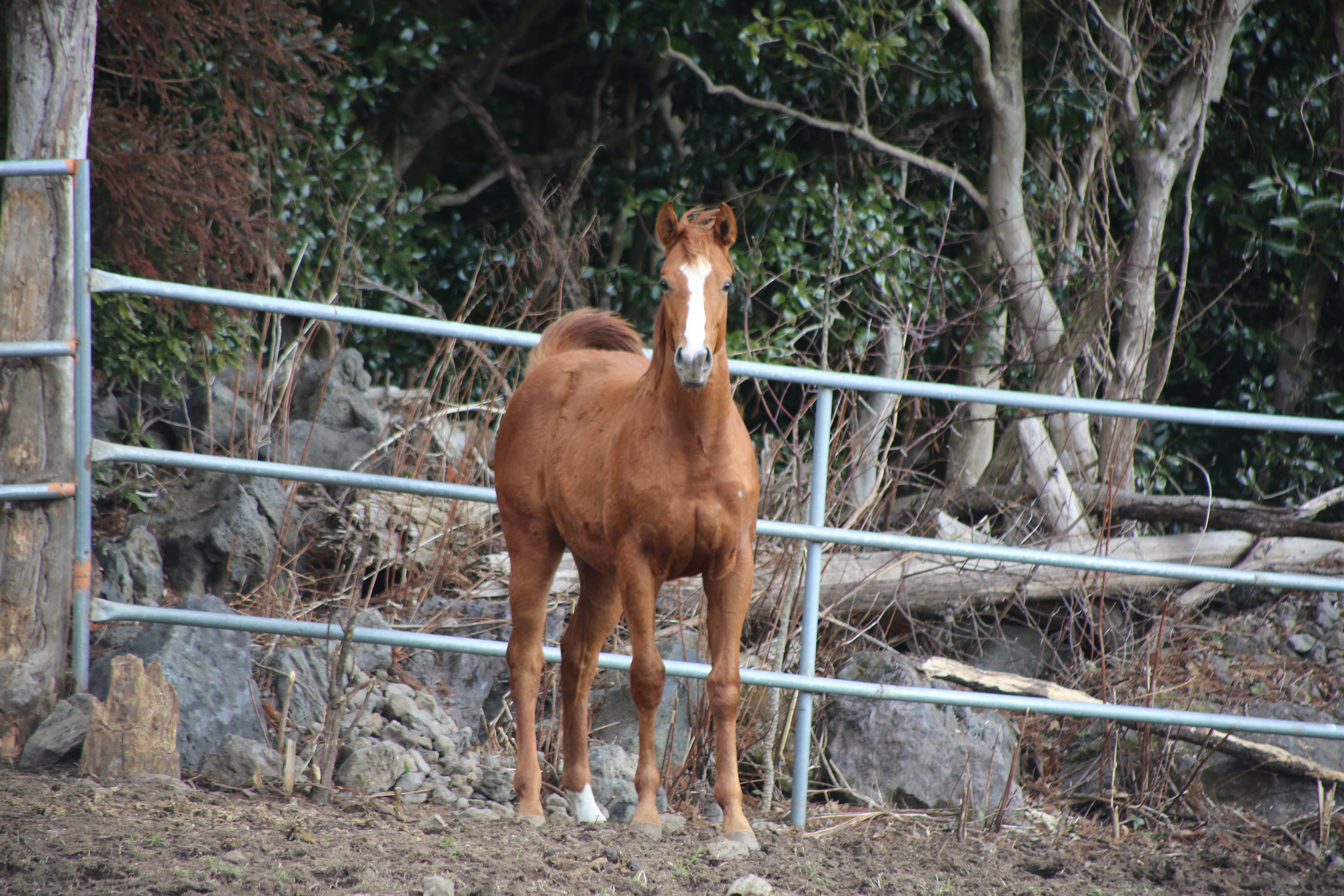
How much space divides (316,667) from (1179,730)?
3.31 metres

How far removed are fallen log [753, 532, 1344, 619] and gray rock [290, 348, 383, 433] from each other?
2.79 m

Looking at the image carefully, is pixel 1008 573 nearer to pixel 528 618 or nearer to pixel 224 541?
pixel 528 618

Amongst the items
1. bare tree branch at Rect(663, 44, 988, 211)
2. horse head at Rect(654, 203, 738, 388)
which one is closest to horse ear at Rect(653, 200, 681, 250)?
horse head at Rect(654, 203, 738, 388)

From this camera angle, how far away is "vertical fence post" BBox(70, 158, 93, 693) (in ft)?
12.1

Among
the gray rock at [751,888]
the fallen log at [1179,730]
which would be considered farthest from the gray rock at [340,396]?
the gray rock at [751,888]

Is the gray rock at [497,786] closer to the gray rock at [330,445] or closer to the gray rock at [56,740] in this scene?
the gray rock at [56,740]

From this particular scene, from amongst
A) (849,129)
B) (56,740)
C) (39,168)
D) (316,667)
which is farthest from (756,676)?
(849,129)

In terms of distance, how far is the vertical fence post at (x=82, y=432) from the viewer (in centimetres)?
370

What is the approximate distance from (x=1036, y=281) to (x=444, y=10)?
200 inches

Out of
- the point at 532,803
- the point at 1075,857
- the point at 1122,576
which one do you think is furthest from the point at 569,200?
the point at 1075,857

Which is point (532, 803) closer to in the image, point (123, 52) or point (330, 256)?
point (123, 52)

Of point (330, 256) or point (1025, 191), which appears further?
point (1025, 191)

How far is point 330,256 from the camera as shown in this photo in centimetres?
750

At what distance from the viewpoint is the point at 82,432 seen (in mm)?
3709
